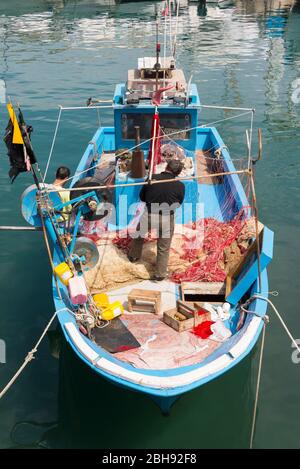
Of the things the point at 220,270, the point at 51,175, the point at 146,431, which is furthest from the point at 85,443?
the point at 51,175

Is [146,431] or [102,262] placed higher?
[102,262]

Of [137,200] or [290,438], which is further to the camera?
[137,200]

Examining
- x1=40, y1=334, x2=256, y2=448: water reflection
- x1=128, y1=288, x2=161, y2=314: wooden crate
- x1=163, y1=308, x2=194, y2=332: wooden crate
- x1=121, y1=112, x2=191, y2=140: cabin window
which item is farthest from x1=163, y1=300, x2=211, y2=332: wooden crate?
x1=121, y1=112, x2=191, y2=140: cabin window

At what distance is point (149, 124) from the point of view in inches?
446

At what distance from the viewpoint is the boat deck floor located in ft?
22.2

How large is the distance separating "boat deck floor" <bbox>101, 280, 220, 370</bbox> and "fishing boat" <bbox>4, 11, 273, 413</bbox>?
0.02m

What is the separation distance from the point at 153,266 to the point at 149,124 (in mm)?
4002

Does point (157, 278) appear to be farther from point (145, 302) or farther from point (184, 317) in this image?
point (184, 317)

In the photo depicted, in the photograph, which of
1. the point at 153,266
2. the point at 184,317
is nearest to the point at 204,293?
the point at 184,317

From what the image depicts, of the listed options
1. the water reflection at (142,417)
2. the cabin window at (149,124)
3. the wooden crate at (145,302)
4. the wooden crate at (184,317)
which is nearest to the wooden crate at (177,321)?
the wooden crate at (184,317)

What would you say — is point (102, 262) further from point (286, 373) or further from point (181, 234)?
point (286, 373)

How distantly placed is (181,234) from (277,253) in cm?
352
